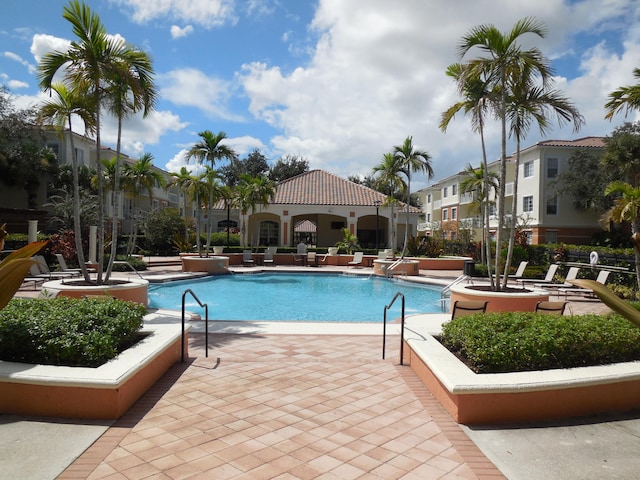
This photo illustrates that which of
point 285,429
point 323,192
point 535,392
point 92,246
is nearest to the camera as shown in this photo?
point 285,429

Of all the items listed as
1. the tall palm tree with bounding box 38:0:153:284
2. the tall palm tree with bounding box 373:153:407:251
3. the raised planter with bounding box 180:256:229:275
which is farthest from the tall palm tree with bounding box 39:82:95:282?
the tall palm tree with bounding box 373:153:407:251

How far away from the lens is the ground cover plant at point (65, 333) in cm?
474

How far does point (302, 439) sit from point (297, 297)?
41.9 feet

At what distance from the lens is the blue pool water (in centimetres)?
1324

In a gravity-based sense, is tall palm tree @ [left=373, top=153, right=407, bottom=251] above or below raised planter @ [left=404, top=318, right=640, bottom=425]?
above

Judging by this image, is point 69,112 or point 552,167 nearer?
point 69,112

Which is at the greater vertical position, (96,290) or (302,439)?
(96,290)

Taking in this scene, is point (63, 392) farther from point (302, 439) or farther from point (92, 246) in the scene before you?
point (92, 246)

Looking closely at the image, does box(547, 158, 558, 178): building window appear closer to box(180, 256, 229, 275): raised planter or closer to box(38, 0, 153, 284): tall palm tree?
box(180, 256, 229, 275): raised planter

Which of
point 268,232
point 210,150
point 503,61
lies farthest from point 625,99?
point 268,232

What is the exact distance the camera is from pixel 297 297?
55.0ft

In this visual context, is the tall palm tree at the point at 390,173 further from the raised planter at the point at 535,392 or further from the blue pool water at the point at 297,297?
the raised planter at the point at 535,392

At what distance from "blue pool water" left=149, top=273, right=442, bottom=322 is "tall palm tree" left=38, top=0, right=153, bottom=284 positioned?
4778 mm

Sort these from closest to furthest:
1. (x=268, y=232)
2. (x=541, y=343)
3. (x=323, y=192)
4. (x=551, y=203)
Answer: (x=541, y=343) < (x=551, y=203) < (x=323, y=192) < (x=268, y=232)
